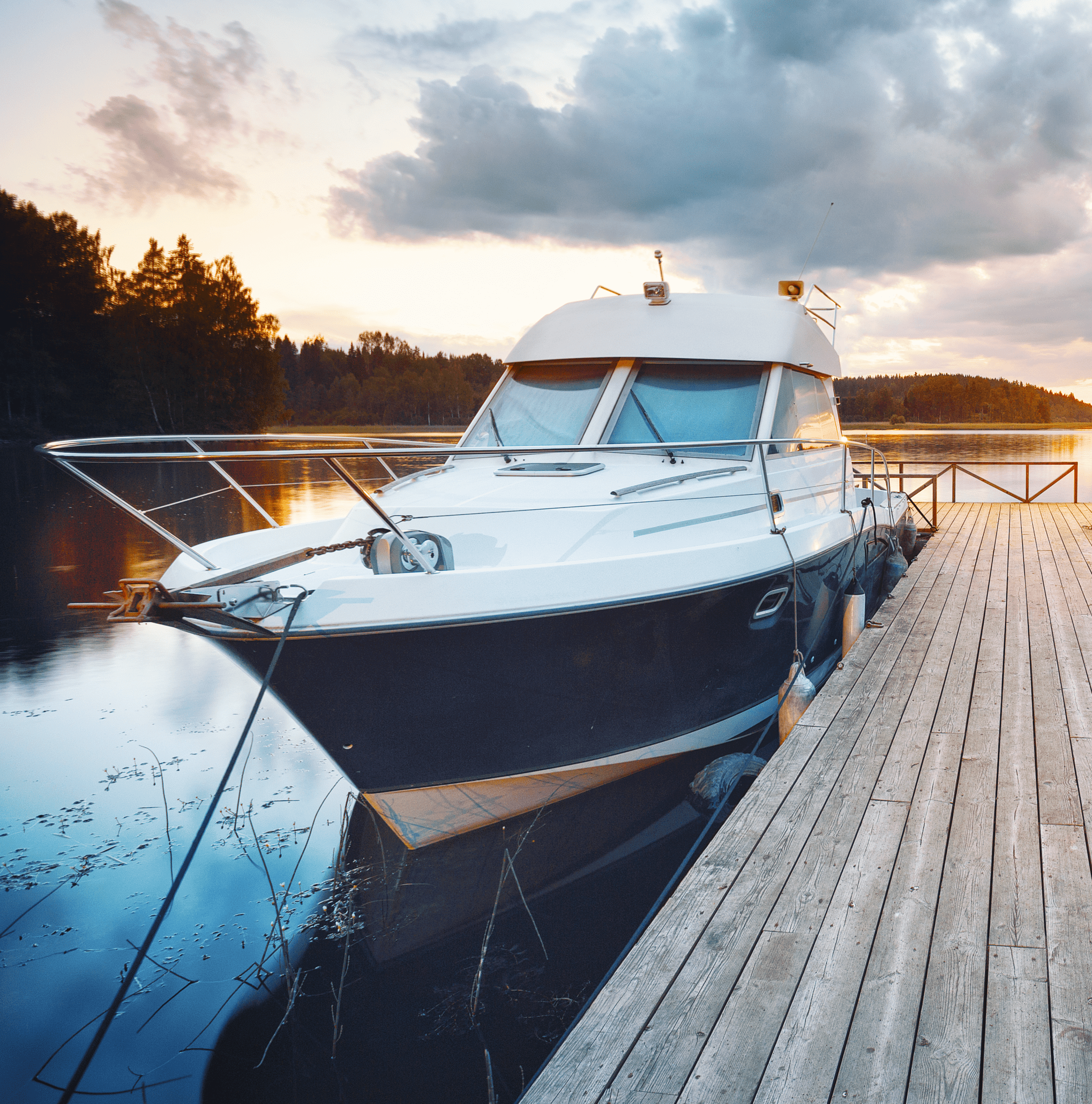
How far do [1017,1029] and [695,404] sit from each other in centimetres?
369

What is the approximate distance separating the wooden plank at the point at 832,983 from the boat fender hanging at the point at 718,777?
1482 mm

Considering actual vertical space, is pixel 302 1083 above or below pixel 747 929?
below

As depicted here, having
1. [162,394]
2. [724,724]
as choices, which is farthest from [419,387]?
[724,724]

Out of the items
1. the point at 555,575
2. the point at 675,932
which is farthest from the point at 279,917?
the point at 675,932

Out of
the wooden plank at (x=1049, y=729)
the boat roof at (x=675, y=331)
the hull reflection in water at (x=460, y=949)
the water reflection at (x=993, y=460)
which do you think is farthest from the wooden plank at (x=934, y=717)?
the water reflection at (x=993, y=460)

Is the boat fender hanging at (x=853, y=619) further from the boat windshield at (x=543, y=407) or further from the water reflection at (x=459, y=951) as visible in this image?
the boat windshield at (x=543, y=407)

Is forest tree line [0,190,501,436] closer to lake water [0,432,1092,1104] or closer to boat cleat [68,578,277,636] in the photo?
lake water [0,432,1092,1104]

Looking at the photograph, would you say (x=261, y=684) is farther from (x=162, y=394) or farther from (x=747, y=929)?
(x=162, y=394)

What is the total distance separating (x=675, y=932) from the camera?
224 cm

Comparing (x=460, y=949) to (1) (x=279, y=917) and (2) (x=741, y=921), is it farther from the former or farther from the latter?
(2) (x=741, y=921)

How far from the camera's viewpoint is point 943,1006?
1884 mm

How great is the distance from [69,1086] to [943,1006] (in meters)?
2.93

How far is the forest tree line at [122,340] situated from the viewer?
37.9 metres

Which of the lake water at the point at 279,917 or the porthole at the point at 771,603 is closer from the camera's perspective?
the lake water at the point at 279,917
